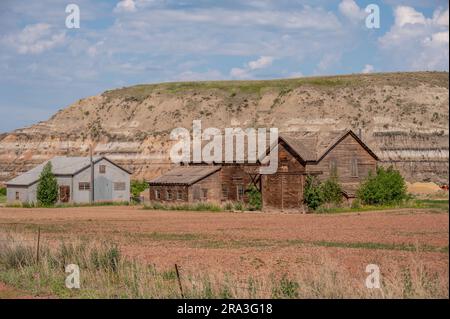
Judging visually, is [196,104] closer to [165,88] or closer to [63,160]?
[165,88]

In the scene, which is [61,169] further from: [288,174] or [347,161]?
[347,161]

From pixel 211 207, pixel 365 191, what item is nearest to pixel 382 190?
pixel 365 191

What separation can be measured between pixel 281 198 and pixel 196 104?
6118cm

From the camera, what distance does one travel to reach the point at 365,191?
1789 inches

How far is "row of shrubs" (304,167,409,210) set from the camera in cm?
4425

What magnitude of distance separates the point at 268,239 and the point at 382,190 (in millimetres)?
20596

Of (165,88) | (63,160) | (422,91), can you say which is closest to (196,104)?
(165,88)

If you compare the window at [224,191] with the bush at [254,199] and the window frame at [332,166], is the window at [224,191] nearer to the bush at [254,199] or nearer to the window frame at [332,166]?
the bush at [254,199]

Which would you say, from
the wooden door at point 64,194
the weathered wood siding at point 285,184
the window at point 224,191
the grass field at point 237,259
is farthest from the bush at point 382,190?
the wooden door at point 64,194

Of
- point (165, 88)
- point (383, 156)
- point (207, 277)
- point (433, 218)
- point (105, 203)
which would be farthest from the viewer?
point (165, 88)

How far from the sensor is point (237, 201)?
51.2m

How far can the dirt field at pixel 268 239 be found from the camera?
712 inches

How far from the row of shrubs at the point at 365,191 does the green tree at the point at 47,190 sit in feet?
67.8

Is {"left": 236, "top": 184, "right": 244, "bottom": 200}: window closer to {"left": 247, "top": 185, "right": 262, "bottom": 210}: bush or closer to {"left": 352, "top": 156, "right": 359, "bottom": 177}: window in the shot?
{"left": 247, "top": 185, "right": 262, "bottom": 210}: bush
